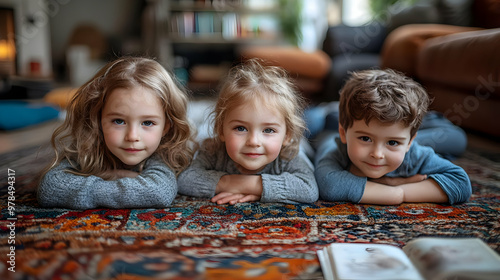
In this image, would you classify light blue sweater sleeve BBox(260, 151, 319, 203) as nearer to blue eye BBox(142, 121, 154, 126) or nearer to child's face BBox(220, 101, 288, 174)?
child's face BBox(220, 101, 288, 174)

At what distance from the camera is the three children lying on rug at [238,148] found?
970mm

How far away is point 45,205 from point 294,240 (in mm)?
631

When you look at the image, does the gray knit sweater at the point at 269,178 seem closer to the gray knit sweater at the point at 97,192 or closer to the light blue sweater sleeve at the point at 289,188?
the light blue sweater sleeve at the point at 289,188

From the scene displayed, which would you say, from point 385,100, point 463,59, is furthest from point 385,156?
point 463,59

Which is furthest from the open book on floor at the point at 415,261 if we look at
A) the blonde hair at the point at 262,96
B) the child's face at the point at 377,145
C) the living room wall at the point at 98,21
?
the living room wall at the point at 98,21

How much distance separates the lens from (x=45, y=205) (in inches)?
38.7

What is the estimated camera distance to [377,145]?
0.98 meters

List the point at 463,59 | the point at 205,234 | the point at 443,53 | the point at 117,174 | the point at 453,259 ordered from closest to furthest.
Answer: the point at 453,259, the point at 205,234, the point at 117,174, the point at 463,59, the point at 443,53

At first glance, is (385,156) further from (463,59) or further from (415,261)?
(463,59)

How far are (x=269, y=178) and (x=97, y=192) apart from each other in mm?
437

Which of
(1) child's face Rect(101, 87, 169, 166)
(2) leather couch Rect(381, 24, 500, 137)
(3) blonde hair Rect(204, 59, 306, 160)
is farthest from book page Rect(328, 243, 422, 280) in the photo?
(2) leather couch Rect(381, 24, 500, 137)

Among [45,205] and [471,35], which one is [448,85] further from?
[45,205]

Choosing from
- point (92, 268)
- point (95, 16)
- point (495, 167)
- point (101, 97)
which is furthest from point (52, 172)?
point (95, 16)

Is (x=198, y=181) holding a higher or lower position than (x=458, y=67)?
lower
